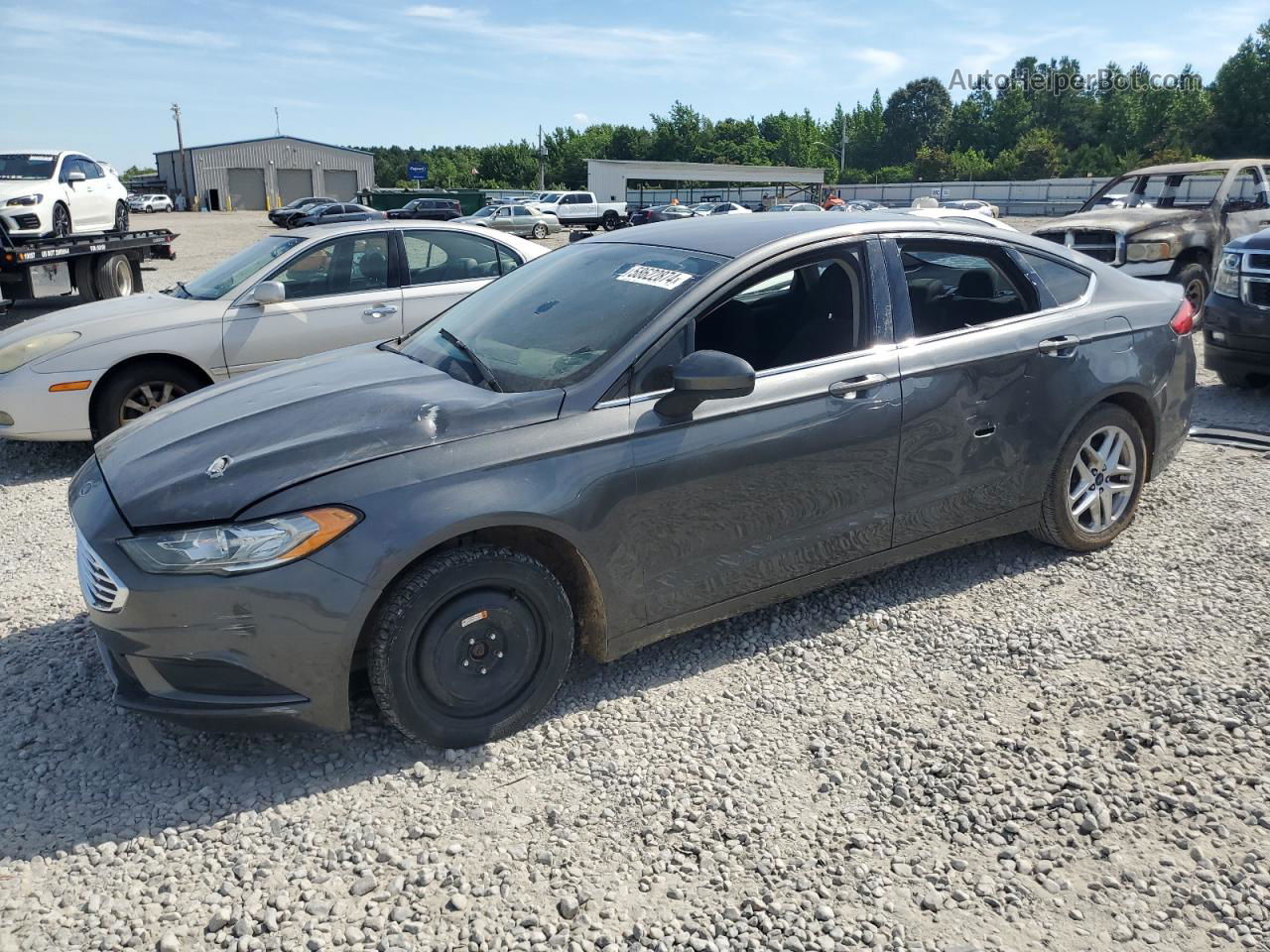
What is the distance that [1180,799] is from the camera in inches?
116

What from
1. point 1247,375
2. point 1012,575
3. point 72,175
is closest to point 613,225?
point 72,175

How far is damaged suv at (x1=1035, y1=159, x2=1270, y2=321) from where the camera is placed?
10.7m

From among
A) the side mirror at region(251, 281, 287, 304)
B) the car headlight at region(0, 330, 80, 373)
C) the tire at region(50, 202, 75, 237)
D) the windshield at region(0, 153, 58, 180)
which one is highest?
the windshield at region(0, 153, 58, 180)

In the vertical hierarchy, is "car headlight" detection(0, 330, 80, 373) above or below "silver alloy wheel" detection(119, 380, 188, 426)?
above

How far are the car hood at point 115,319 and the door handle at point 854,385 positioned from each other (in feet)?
15.7

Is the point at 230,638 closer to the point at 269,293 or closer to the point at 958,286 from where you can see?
the point at 958,286

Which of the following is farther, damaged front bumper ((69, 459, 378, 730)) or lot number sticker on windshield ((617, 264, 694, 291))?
lot number sticker on windshield ((617, 264, 694, 291))

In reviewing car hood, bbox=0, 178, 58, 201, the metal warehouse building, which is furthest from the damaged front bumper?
the metal warehouse building

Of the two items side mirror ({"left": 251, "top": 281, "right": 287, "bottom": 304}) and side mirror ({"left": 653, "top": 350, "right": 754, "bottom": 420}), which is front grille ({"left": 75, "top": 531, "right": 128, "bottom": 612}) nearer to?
side mirror ({"left": 653, "top": 350, "right": 754, "bottom": 420})

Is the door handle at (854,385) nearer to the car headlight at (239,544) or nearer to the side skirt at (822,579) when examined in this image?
the side skirt at (822,579)

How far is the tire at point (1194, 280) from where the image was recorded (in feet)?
35.8

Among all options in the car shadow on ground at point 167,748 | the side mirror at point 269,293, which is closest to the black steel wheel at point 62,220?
the side mirror at point 269,293

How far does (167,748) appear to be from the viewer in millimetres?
3297

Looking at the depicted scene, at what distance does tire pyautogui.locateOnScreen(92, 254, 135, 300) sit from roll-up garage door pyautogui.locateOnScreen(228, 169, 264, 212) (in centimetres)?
7412
